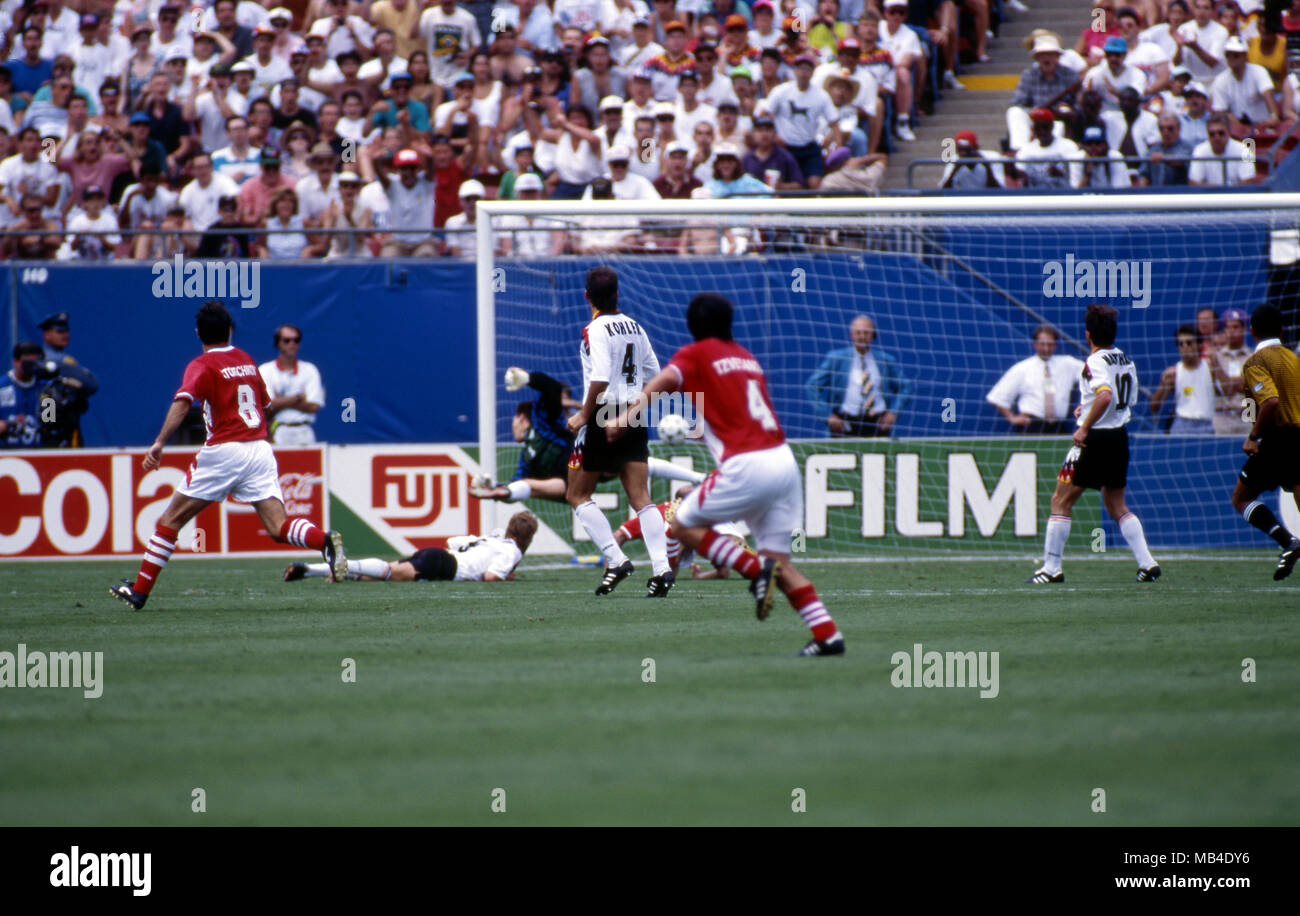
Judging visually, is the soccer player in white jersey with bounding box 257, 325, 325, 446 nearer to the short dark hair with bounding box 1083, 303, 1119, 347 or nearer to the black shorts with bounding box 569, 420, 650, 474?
the black shorts with bounding box 569, 420, 650, 474

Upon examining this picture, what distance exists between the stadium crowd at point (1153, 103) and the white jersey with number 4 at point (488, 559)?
6.55 m

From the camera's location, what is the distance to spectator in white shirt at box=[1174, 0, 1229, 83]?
19094 mm

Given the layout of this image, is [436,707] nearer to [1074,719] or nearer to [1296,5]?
[1074,719]

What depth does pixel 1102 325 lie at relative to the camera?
12.8 m

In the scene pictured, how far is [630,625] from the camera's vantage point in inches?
395

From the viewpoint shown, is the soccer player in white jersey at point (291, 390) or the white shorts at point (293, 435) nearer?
the soccer player in white jersey at point (291, 390)

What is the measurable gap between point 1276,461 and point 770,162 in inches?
284

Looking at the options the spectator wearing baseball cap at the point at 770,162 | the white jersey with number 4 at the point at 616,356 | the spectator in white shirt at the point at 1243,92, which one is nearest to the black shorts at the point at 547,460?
the white jersey with number 4 at the point at 616,356

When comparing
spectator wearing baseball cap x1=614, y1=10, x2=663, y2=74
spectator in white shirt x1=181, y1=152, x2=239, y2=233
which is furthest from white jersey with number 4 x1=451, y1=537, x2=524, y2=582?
spectator wearing baseball cap x1=614, y1=10, x2=663, y2=74

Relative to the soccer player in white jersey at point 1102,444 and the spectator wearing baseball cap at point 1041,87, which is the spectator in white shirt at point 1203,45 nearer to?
the spectator wearing baseball cap at point 1041,87

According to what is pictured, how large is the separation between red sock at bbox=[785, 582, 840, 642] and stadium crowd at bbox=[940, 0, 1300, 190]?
960 cm

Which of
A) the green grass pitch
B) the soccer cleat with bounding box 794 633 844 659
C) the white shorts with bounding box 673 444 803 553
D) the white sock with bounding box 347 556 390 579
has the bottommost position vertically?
the green grass pitch

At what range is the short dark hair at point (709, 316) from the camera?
8516mm
